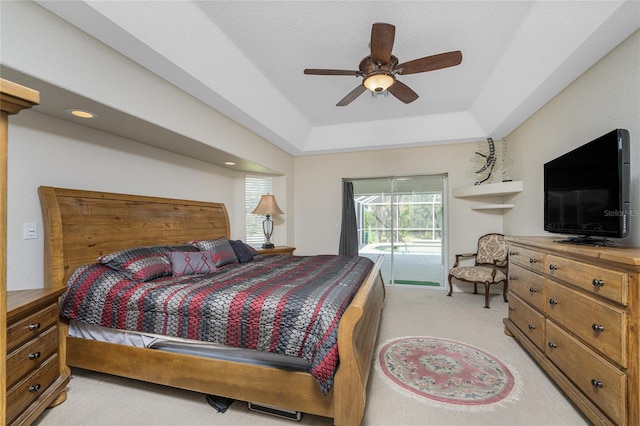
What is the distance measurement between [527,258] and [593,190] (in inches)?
29.6

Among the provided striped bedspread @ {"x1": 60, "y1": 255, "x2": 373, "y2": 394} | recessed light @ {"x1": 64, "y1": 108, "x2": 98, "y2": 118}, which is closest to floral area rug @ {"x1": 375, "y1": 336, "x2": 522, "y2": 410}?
striped bedspread @ {"x1": 60, "y1": 255, "x2": 373, "y2": 394}

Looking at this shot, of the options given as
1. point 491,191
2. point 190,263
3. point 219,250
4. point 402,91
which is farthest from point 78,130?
point 491,191

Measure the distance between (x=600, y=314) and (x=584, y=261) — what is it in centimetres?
32

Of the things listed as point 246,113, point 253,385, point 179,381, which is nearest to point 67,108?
point 246,113

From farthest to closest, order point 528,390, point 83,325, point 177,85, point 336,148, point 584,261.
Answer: point 336,148, point 177,85, point 83,325, point 528,390, point 584,261

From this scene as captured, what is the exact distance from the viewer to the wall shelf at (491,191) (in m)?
3.75

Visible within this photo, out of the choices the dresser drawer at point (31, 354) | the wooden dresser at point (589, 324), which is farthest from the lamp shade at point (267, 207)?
the wooden dresser at point (589, 324)

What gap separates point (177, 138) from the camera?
2816 millimetres

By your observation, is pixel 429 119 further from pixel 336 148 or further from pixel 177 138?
pixel 177 138

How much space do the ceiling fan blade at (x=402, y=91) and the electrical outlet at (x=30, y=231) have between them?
3.21 meters

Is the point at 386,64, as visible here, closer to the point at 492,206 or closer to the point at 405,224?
the point at 492,206

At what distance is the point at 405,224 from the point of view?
16.7ft

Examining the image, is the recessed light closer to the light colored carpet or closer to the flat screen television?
the light colored carpet

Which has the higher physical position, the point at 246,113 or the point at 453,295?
the point at 246,113
